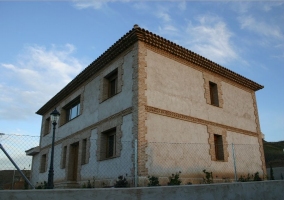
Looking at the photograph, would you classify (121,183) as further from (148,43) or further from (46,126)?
(46,126)

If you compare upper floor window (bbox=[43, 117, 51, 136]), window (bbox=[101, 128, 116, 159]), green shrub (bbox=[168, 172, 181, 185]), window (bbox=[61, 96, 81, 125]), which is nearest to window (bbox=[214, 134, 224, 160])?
green shrub (bbox=[168, 172, 181, 185])

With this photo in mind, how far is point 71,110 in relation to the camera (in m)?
16.2

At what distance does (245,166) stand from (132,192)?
9914 millimetres

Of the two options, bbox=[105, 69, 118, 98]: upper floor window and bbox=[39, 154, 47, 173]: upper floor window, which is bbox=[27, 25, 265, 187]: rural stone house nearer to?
bbox=[105, 69, 118, 98]: upper floor window

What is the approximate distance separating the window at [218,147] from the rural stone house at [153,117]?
49 mm

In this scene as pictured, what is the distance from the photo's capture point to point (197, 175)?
1073 centimetres

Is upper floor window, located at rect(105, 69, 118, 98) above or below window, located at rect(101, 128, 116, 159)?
above

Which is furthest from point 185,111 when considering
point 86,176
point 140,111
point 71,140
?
point 71,140

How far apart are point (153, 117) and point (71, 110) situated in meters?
7.92

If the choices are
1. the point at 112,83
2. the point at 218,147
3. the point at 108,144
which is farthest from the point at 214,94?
the point at 108,144

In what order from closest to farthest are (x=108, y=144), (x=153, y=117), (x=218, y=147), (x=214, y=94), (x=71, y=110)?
(x=153, y=117), (x=108, y=144), (x=218, y=147), (x=214, y=94), (x=71, y=110)

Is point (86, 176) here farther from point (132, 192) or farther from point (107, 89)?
point (132, 192)

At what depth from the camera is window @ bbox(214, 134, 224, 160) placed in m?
12.3

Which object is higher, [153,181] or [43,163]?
[43,163]
